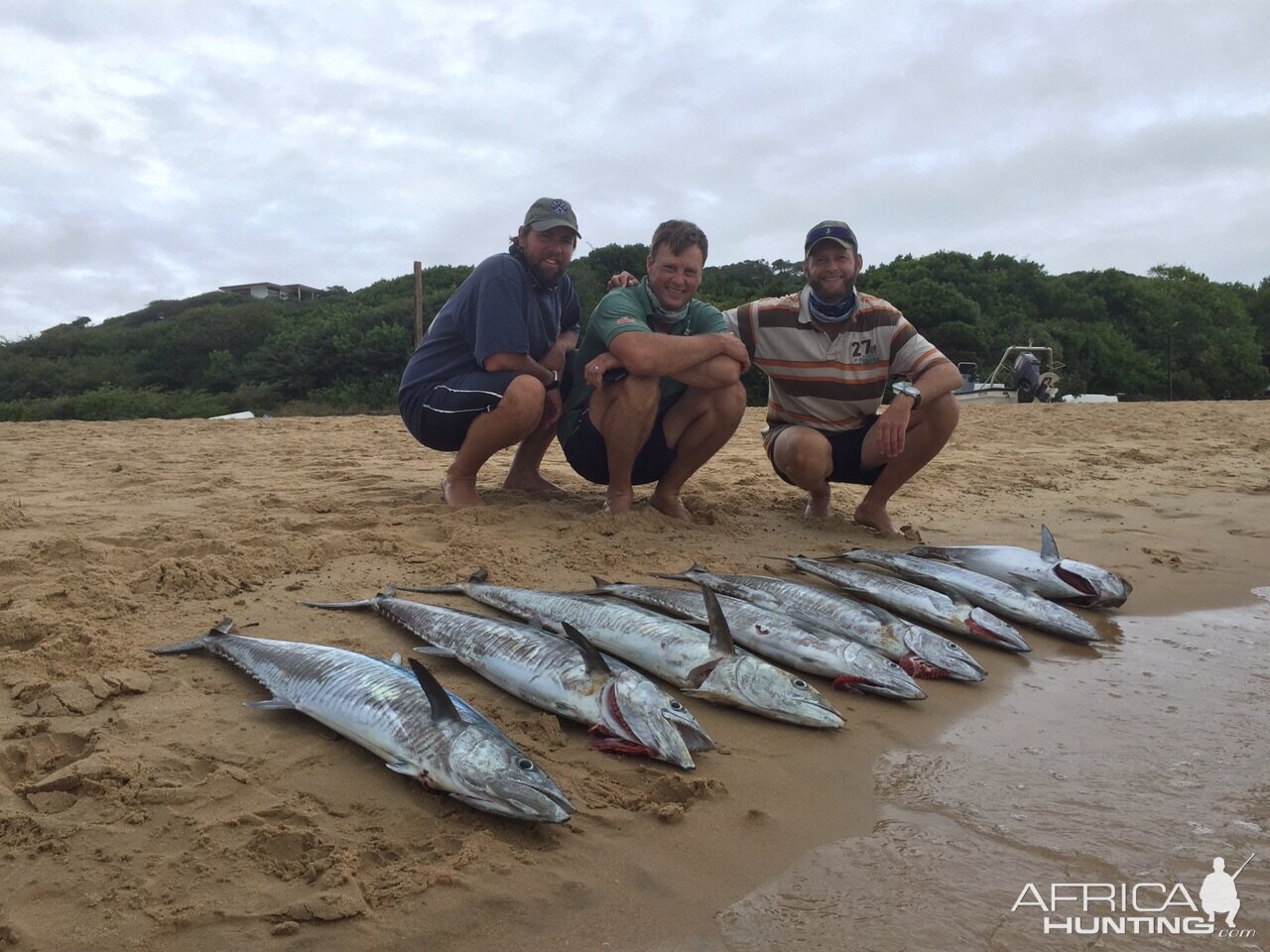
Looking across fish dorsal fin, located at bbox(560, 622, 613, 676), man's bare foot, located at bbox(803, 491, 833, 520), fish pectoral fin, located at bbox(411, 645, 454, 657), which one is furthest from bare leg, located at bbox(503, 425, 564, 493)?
fish dorsal fin, located at bbox(560, 622, 613, 676)

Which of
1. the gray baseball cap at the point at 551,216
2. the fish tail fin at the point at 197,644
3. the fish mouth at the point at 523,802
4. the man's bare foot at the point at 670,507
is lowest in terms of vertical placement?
the fish mouth at the point at 523,802

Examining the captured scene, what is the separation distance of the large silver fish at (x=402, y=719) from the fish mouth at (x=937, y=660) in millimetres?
1406

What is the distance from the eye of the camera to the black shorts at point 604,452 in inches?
168

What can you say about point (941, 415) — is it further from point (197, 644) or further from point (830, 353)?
point (197, 644)

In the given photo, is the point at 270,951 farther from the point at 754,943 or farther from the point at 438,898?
the point at 754,943

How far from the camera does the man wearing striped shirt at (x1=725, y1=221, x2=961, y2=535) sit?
4227 millimetres

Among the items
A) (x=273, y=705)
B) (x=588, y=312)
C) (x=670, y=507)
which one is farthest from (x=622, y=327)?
(x=588, y=312)

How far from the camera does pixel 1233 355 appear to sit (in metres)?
32.6

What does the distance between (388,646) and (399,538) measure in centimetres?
108

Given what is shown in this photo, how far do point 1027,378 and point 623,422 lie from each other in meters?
14.9

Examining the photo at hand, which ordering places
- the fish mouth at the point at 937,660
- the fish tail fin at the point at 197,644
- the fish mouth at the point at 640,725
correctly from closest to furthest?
the fish mouth at the point at 640,725 → the fish tail fin at the point at 197,644 → the fish mouth at the point at 937,660

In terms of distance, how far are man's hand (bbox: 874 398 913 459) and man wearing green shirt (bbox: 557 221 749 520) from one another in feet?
2.21

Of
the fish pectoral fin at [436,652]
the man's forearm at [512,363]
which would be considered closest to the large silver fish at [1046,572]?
the man's forearm at [512,363]

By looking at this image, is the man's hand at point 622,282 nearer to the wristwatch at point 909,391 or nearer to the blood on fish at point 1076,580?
the wristwatch at point 909,391
